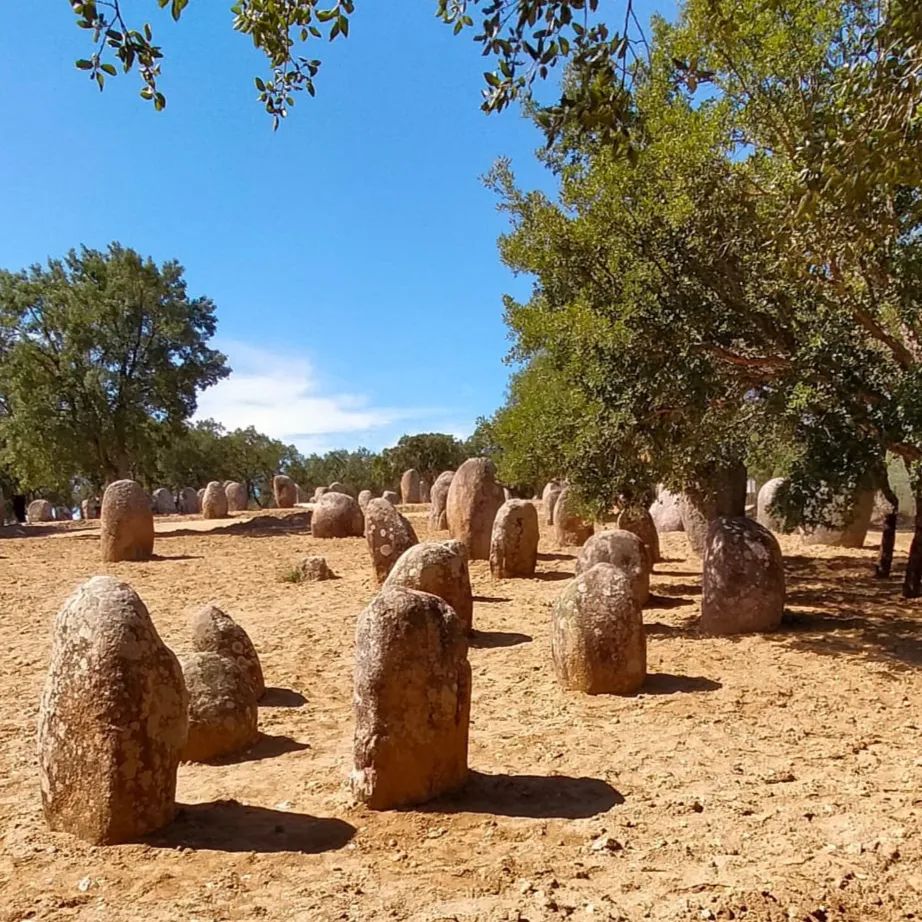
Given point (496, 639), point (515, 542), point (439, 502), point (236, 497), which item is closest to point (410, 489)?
point (236, 497)

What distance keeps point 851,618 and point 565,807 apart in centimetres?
588

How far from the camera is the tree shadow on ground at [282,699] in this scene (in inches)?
257

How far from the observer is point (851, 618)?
8930 mm

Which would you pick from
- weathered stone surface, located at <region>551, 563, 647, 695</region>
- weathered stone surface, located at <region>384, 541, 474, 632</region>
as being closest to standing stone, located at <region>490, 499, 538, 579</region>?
weathered stone surface, located at <region>384, 541, 474, 632</region>

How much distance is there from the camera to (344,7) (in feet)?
11.7

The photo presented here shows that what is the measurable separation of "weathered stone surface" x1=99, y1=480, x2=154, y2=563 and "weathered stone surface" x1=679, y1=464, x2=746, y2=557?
10.0m

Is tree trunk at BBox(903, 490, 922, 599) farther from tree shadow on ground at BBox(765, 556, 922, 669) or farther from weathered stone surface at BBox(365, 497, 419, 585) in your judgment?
weathered stone surface at BBox(365, 497, 419, 585)

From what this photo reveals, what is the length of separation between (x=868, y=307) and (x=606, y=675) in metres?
4.72

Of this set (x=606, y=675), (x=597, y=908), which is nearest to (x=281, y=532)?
(x=606, y=675)

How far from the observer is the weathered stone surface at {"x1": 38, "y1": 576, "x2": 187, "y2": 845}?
3762mm

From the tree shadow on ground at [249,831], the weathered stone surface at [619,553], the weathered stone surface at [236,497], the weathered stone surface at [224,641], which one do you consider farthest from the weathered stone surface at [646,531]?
the weathered stone surface at [236,497]

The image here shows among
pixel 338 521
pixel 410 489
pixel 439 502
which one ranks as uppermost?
pixel 410 489

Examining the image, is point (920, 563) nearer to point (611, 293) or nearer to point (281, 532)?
point (611, 293)

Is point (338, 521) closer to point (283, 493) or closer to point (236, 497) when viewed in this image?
point (283, 493)
